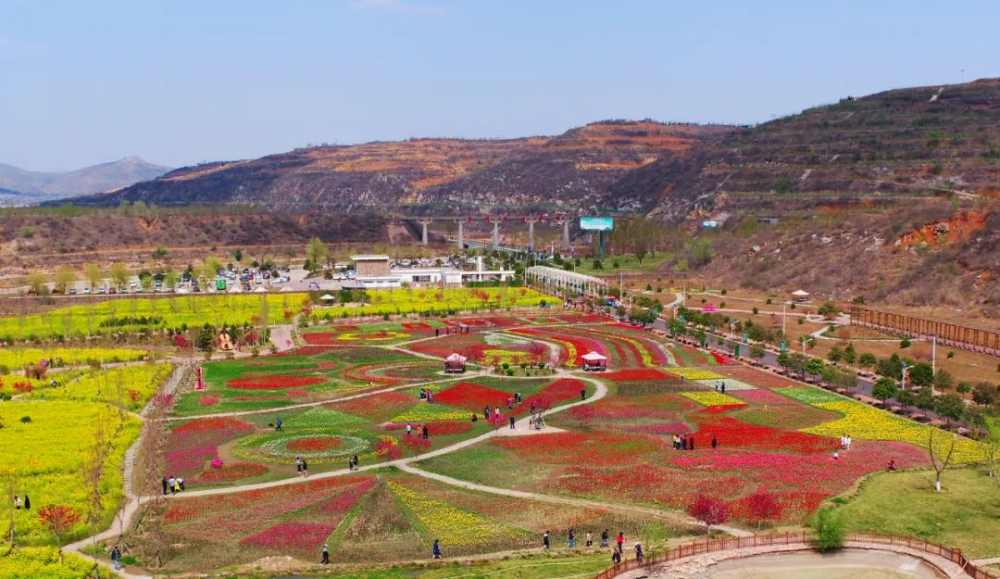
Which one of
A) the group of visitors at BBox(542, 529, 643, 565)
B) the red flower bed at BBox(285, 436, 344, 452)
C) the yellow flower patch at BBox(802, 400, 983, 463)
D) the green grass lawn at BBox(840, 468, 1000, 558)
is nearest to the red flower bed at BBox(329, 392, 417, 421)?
the red flower bed at BBox(285, 436, 344, 452)

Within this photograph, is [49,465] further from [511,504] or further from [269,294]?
[269,294]

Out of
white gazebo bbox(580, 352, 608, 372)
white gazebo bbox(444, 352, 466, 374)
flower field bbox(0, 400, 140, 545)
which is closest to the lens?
flower field bbox(0, 400, 140, 545)

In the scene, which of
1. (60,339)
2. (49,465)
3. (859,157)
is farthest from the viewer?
(859,157)

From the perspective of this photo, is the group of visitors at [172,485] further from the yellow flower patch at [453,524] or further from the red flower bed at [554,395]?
the red flower bed at [554,395]

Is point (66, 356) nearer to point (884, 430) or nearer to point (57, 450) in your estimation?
point (57, 450)

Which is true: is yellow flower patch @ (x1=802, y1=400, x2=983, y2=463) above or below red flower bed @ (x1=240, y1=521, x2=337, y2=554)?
above

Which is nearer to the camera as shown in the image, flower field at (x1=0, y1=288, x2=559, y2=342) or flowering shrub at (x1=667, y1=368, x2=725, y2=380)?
flowering shrub at (x1=667, y1=368, x2=725, y2=380)

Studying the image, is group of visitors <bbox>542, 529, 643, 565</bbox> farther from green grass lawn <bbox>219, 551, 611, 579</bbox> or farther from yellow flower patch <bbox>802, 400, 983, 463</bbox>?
yellow flower patch <bbox>802, 400, 983, 463</bbox>

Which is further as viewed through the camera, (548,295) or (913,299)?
(548,295)

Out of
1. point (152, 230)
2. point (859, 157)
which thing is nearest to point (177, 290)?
point (152, 230)
